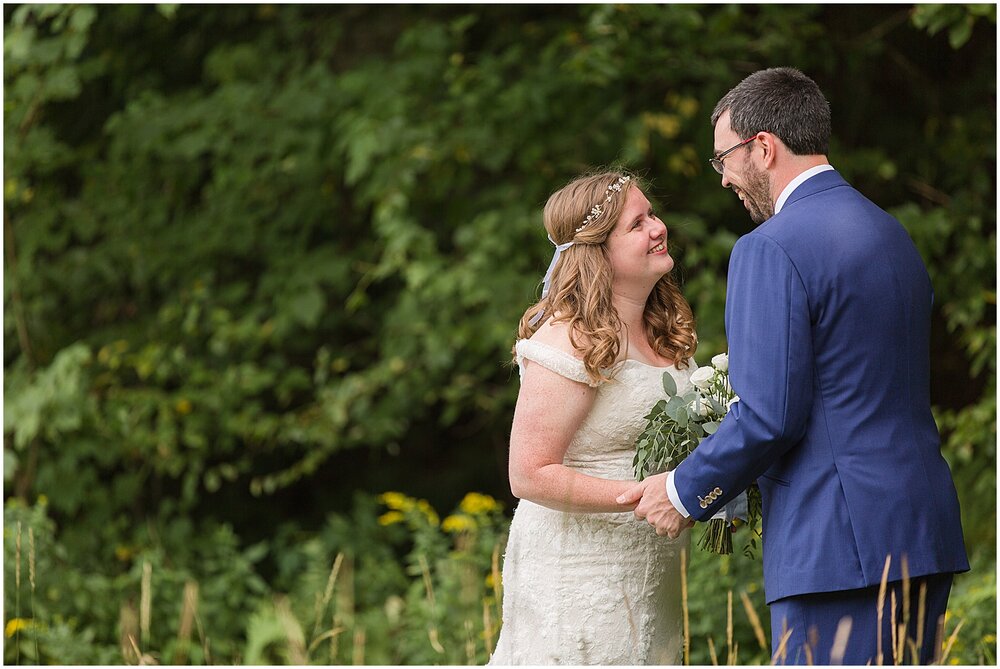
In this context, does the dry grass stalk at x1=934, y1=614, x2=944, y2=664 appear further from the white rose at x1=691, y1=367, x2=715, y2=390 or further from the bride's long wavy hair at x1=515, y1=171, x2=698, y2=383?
the bride's long wavy hair at x1=515, y1=171, x2=698, y2=383

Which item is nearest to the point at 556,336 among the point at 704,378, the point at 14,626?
the point at 704,378

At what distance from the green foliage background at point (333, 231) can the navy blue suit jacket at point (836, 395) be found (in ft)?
8.49

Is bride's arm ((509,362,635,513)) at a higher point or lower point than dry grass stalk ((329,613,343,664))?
higher

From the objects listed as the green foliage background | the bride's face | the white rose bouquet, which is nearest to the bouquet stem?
the white rose bouquet

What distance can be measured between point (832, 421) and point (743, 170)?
1.85 feet

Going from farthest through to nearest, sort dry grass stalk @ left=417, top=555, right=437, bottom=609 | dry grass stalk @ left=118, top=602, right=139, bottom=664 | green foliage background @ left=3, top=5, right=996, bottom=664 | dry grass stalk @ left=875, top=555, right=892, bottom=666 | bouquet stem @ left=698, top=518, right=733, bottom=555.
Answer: green foliage background @ left=3, top=5, right=996, bottom=664 < dry grass stalk @ left=118, top=602, right=139, bottom=664 < dry grass stalk @ left=417, top=555, right=437, bottom=609 < bouquet stem @ left=698, top=518, right=733, bottom=555 < dry grass stalk @ left=875, top=555, right=892, bottom=666

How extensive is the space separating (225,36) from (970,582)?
5167mm

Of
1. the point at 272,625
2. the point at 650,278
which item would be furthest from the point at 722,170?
the point at 272,625

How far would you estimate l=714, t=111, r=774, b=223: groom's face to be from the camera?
236cm

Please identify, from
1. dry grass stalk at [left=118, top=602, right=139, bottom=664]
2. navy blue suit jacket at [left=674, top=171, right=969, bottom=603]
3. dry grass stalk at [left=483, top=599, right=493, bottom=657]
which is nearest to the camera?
navy blue suit jacket at [left=674, top=171, right=969, bottom=603]

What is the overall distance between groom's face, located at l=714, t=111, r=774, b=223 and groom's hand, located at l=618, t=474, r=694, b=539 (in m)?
0.60

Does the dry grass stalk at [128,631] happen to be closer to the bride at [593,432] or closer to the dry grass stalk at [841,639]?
the bride at [593,432]

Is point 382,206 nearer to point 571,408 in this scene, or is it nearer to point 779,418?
point 571,408

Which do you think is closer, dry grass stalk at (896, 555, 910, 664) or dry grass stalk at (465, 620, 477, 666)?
dry grass stalk at (896, 555, 910, 664)
